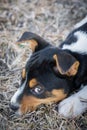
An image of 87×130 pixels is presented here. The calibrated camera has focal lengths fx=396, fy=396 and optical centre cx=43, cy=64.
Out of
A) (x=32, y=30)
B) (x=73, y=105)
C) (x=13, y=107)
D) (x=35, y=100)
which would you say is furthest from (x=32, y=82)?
(x=32, y=30)

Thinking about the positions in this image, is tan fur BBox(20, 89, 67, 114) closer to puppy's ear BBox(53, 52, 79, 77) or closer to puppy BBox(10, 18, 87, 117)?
puppy BBox(10, 18, 87, 117)

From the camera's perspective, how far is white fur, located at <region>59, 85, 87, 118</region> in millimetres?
4547

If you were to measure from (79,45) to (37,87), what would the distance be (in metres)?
0.77

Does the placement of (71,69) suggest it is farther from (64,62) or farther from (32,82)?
(32,82)

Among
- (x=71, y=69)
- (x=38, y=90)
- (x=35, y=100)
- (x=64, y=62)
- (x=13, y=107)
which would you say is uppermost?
(x=64, y=62)

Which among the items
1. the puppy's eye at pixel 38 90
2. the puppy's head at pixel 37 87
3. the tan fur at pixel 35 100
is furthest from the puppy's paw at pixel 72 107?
the puppy's eye at pixel 38 90

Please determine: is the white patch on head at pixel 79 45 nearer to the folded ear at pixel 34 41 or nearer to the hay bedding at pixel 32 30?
the folded ear at pixel 34 41

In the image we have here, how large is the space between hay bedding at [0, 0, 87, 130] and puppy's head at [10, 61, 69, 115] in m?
0.24

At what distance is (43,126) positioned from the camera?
451 cm

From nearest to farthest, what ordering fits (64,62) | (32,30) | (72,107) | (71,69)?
(64,62) < (71,69) < (72,107) < (32,30)

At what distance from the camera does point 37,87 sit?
14.3 ft

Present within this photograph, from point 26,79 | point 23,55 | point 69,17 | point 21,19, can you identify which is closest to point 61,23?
point 69,17

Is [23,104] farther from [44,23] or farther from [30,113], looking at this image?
[44,23]

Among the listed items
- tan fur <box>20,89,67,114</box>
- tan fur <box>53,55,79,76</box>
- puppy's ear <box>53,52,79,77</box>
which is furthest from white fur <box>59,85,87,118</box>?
puppy's ear <box>53,52,79,77</box>
